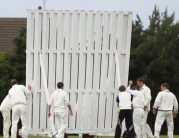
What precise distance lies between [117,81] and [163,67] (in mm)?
27712

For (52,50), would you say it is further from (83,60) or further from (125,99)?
(125,99)

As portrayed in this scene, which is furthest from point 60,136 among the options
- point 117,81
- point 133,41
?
point 133,41

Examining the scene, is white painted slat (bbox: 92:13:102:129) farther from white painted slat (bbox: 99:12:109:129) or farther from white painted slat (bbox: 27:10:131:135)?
white painted slat (bbox: 99:12:109:129)

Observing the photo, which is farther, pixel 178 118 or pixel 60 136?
pixel 178 118

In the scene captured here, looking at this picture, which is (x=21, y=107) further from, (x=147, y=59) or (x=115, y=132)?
(x=147, y=59)

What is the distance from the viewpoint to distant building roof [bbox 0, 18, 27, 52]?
69.1m

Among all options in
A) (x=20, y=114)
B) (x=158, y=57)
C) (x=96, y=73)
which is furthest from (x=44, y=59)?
(x=158, y=57)

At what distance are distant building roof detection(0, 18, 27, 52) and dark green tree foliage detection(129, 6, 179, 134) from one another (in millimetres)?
15983

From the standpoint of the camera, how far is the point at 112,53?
23344mm

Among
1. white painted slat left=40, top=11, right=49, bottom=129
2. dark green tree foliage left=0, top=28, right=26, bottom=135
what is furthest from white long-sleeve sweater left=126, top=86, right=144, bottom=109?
dark green tree foliage left=0, top=28, right=26, bottom=135

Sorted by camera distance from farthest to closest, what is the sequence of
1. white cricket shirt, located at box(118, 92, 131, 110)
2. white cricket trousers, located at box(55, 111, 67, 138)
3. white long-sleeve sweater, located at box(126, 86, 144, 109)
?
white long-sleeve sweater, located at box(126, 86, 144, 109) → white cricket shirt, located at box(118, 92, 131, 110) → white cricket trousers, located at box(55, 111, 67, 138)

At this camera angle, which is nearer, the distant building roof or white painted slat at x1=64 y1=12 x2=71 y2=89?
white painted slat at x1=64 y1=12 x2=71 y2=89

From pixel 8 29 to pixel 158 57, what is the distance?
22955mm

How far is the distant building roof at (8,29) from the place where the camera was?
69.1 meters
